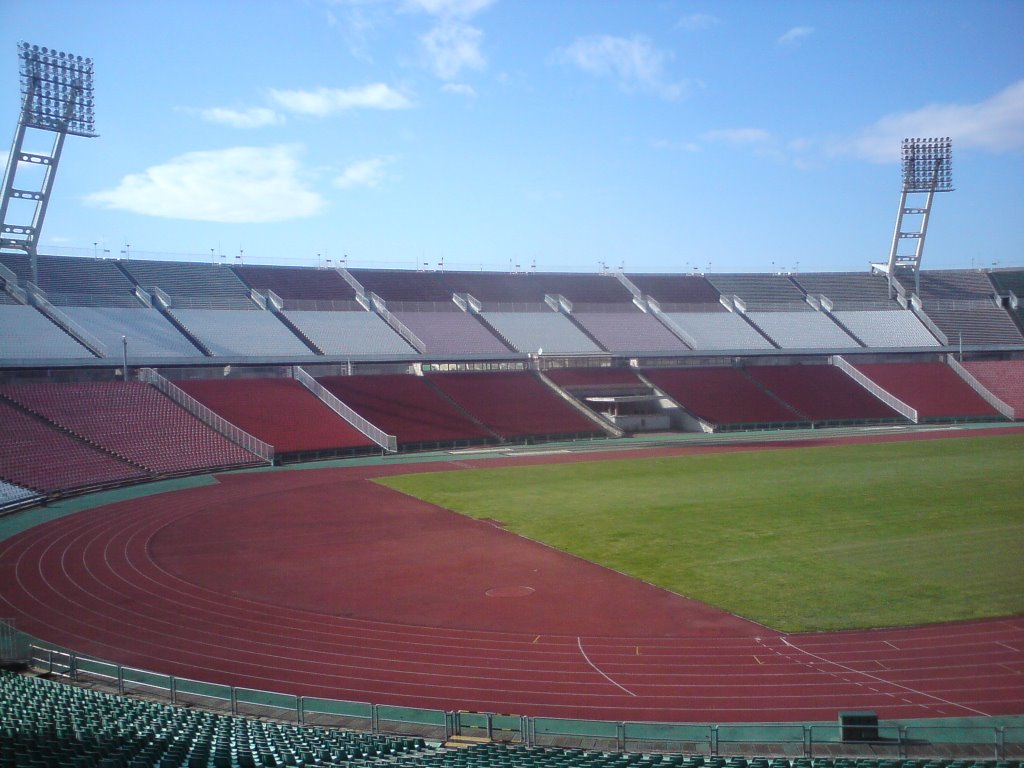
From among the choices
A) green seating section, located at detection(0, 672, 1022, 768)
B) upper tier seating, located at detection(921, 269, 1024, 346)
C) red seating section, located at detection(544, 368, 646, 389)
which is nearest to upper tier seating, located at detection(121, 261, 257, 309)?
red seating section, located at detection(544, 368, 646, 389)

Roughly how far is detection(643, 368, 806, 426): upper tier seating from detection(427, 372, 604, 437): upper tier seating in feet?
26.4

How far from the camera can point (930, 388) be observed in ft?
210

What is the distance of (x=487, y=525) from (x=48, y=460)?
1981 cm

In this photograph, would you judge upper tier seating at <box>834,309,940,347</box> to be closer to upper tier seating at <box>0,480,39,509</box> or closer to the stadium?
the stadium

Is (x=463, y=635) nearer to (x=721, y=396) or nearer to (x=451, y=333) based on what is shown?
(x=721, y=396)

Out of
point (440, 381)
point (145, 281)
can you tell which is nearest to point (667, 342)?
point (440, 381)

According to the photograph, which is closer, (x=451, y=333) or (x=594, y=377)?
(x=594, y=377)

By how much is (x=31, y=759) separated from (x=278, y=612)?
1001cm

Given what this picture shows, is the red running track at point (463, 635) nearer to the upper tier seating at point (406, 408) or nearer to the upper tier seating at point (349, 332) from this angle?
the upper tier seating at point (406, 408)

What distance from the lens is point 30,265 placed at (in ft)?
175

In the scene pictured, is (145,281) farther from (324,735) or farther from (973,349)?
(973,349)

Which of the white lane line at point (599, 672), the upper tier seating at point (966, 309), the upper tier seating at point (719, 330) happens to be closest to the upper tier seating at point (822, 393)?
the upper tier seating at point (719, 330)

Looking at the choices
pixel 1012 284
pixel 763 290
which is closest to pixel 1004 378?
pixel 1012 284

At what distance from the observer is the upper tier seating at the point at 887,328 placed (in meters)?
70.9
